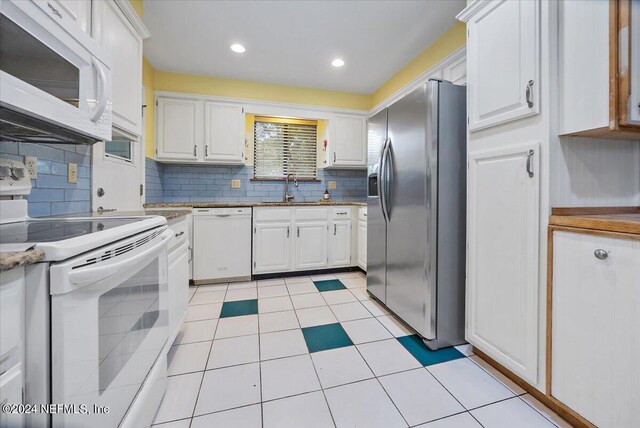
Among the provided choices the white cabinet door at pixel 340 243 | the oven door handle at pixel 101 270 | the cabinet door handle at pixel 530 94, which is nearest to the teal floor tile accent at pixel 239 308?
the white cabinet door at pixel 340 243

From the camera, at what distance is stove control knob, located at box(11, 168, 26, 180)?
1.08 metres

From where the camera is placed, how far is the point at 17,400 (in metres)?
0.54

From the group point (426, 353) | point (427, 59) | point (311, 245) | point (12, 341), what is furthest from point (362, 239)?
point (12, 341)

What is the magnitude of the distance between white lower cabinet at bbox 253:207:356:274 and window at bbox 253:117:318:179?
30.9 inches

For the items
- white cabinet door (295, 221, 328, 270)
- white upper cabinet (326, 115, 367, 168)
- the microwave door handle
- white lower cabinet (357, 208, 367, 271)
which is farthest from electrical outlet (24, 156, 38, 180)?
white upper cabinet (326, 115, 367, 168)

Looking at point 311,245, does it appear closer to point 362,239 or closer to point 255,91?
point 362,239

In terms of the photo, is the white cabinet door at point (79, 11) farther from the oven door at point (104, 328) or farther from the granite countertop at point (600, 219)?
the granite countertop at point (600, 219)

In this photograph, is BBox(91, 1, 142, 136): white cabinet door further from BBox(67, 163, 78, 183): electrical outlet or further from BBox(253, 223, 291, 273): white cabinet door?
BBox(253, 223, 291, 273): white cabinet door

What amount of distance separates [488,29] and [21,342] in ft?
7.21

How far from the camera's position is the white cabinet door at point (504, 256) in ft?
4.03

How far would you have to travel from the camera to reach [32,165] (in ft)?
3.98

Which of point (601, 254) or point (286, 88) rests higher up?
point (286, 88)

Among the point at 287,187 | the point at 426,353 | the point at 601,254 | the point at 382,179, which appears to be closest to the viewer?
the point at 601,254

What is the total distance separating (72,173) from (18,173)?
0.39 metres
